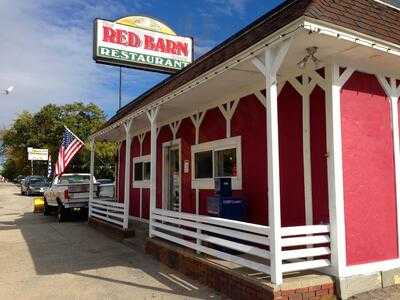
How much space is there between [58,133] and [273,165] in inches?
2078

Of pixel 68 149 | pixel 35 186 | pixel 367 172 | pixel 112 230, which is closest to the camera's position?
pixel 367 172

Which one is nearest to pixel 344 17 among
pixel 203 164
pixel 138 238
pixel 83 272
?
pixel 203 164

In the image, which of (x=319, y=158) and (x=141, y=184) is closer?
(x=319, y=158)

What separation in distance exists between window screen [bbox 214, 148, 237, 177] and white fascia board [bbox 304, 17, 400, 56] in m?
3.99

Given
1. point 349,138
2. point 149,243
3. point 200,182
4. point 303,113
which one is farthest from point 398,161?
point 149,243

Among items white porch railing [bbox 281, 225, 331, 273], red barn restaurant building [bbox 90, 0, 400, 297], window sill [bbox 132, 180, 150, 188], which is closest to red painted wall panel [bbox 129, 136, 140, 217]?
window sill [bbox 132, 180, 150, 188]

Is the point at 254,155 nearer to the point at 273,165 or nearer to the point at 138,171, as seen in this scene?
the point at 273,165

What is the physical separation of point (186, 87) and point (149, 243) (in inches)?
149

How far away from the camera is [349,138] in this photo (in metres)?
6.64

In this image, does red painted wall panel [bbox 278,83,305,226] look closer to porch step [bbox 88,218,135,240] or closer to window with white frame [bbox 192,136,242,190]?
window with white frame [bbox 192,136,242,190]

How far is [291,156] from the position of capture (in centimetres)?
746

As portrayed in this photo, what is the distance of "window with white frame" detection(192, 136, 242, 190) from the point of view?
9.17m

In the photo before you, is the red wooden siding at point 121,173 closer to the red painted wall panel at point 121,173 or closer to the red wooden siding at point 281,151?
the red painted wall panel at point 121,173

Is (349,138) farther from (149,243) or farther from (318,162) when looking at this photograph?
(149,243)
